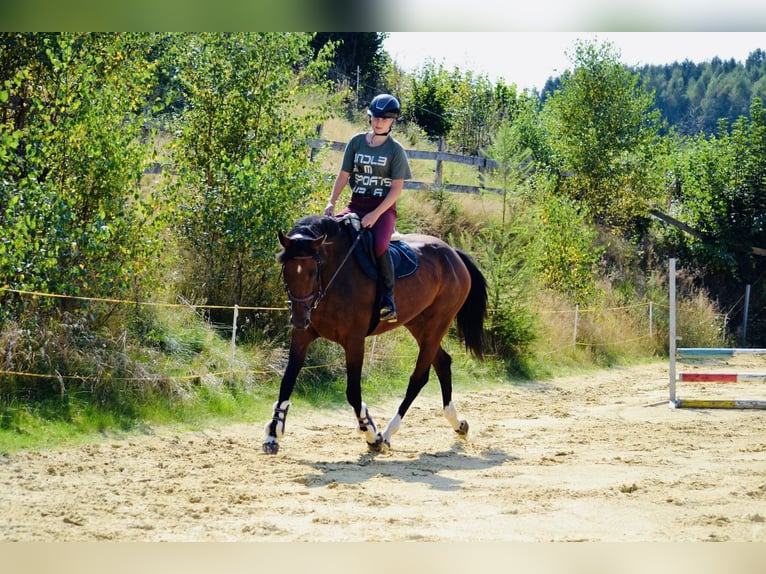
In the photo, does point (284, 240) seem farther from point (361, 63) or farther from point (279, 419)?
point (361, 63)

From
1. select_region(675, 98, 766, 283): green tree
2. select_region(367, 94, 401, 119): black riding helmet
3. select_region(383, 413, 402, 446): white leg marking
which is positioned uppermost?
select_region(675, 98, 766, 283): green tree

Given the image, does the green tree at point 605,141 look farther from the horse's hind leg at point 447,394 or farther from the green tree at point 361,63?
the horse's hind leg at point 447,394

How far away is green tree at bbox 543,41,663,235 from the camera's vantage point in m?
→ 29.0

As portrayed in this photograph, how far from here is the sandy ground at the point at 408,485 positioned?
191 inches

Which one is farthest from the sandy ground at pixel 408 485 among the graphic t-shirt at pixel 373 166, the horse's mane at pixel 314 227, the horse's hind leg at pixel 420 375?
the graphic t-shirt at pixel 373 166

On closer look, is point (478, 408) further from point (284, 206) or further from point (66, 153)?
point (66, 153)

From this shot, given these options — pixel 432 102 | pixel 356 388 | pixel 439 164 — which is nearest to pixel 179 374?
pixel 356 388

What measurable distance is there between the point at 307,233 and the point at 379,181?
1079 millimetres

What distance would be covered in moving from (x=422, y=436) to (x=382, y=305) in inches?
78.2

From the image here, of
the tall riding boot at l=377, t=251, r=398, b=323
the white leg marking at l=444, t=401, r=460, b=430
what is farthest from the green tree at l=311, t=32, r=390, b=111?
the tall riding boot at l=377, t=251, r=398, b=323

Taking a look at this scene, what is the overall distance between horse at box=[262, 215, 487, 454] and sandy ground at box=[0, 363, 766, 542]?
0.48 m

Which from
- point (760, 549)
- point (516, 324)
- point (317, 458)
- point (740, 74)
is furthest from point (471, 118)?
point (740, 74)

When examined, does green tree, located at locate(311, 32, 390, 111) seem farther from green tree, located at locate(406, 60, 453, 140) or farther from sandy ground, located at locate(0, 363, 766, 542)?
sandy ground, located at locate(0, 363, 766, 542)

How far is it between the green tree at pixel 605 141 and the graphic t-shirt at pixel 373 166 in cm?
2211
